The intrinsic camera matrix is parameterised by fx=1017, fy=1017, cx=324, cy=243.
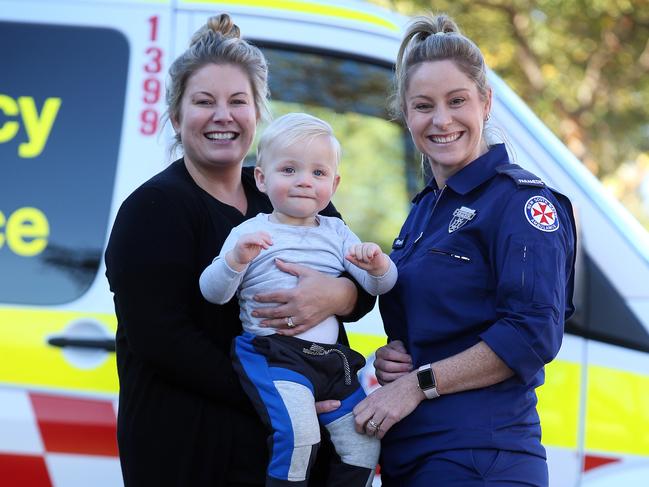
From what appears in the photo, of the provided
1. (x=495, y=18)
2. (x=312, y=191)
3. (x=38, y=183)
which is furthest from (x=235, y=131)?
(x=495, y=18)

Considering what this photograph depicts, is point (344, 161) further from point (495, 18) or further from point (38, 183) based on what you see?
point (495, 18)

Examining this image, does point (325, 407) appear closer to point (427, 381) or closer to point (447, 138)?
point (427, 381)

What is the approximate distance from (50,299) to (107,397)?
324 mm

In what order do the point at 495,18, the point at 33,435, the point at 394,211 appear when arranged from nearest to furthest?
1. the point at 33,435
2. the point at 394,211
3. the point at 495,18

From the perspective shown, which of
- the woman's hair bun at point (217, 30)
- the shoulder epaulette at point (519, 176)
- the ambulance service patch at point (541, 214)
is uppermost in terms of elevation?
the woman's hair bun at point (217, 30)

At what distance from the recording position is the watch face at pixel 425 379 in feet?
6.78

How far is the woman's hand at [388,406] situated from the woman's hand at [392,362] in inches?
2.3

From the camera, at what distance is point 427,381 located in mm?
2070

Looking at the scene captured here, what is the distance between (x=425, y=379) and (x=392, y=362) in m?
0.14

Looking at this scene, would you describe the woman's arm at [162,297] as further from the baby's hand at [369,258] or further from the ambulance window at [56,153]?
the ambulance window at [56,153]

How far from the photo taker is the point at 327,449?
7.28 feet

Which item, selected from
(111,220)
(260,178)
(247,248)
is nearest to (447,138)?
(260,178)

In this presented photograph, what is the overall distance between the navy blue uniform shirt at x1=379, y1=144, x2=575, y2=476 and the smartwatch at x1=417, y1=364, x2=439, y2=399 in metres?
0.04

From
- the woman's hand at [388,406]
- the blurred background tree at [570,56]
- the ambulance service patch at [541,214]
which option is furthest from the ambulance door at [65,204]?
the blurred background tree at [570,56]
